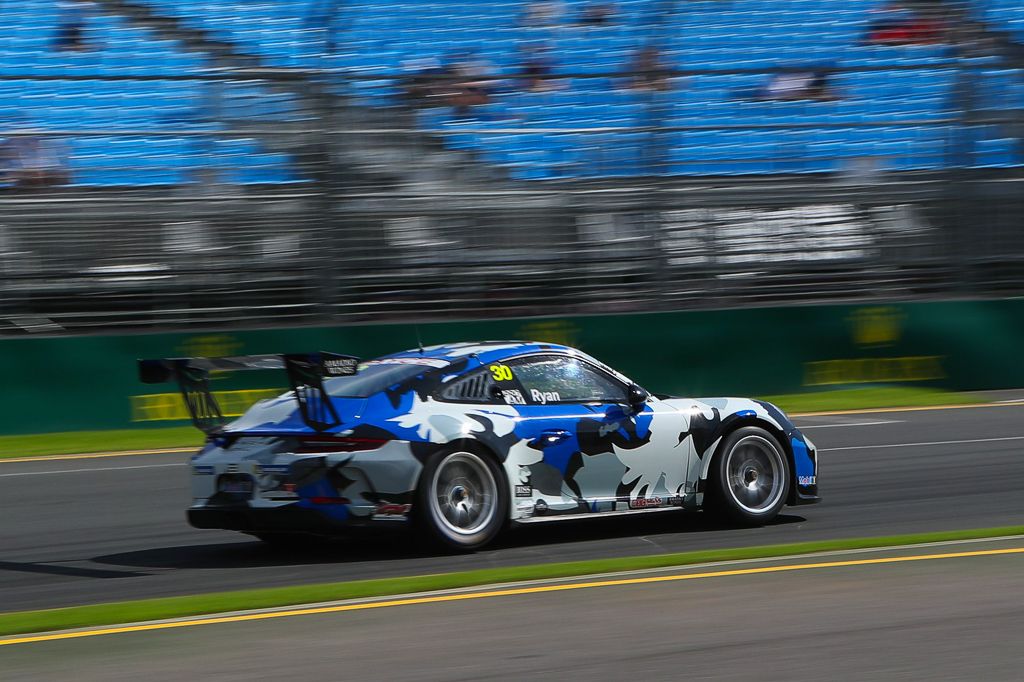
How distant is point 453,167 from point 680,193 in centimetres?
292

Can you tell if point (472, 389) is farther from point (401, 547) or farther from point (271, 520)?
point (271, 520)

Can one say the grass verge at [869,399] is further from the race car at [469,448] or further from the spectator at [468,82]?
the race car at [469,448]

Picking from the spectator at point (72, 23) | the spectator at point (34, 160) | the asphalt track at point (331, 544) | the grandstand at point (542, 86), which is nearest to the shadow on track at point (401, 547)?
the asphalt track at point (331, 544)

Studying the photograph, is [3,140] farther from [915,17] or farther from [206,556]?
A: [915,17]

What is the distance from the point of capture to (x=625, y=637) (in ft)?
18.6

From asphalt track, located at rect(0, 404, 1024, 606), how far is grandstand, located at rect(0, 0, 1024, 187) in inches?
202

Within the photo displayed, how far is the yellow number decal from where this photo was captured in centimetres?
838

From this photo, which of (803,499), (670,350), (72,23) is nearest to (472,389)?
(803,499)

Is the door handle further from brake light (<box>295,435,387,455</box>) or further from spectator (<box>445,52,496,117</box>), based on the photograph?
spectator (<box>445,52,496,117</box>)

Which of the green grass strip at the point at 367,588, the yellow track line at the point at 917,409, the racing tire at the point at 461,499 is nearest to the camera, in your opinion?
the green grass strip at the point at 367,588

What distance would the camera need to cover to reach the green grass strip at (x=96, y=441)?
45.1 ft

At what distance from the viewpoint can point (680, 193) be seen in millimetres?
17516

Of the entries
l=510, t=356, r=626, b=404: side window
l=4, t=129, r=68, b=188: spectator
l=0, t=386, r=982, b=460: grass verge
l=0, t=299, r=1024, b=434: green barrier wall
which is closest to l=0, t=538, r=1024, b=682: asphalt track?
l=510, t=356, r=626, b=404: side window

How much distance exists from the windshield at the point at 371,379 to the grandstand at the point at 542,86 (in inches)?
317
